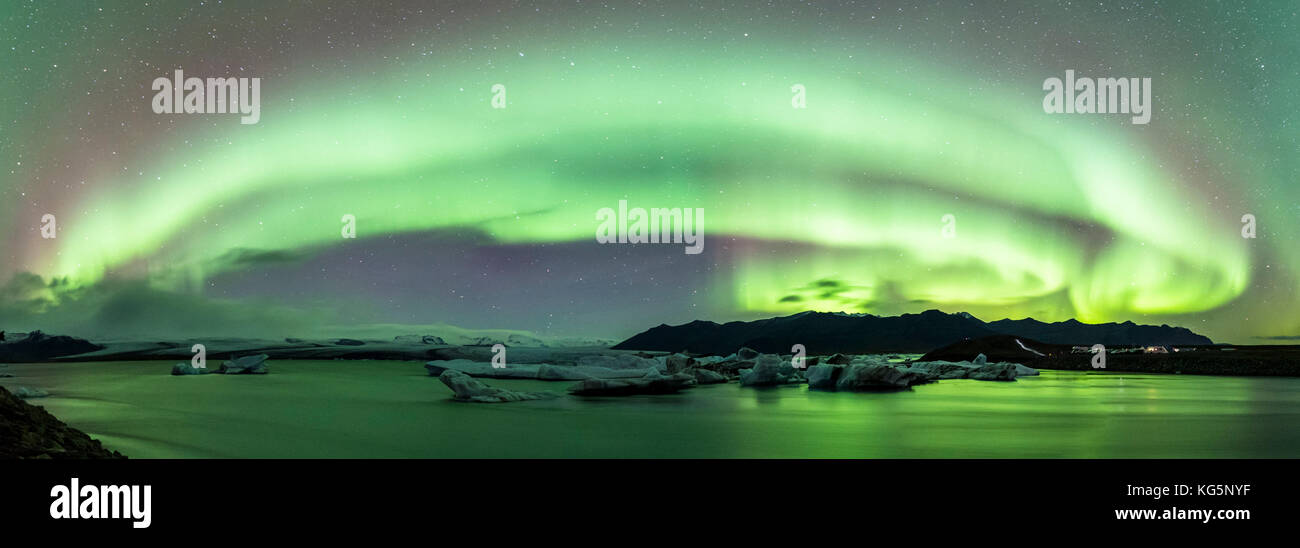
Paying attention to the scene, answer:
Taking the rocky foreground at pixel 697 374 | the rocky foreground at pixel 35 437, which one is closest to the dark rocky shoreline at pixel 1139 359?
the rocky foreground at pixel 697 374

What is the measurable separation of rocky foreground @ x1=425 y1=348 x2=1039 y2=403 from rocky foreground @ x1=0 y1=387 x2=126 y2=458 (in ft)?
41.1

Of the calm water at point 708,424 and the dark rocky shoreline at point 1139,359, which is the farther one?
the dark rocky shoreline at point 1139,359

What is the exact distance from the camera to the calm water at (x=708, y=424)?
15258 mm

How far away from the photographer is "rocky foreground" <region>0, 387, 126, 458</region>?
9367mm

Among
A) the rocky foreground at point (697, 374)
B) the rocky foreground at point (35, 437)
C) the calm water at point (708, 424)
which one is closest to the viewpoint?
the rocky foreground at point (35, 437)

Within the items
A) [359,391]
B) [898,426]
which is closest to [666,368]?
[359,391]

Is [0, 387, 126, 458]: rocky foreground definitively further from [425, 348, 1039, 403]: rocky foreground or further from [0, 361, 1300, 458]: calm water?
[425, 348, 1039, 403]: rocky foreground

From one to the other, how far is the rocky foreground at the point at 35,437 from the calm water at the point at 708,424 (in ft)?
14.5

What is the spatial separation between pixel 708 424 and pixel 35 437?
13099mm

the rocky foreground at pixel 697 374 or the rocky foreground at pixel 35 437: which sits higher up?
the rocky foreground at pixel 35 437

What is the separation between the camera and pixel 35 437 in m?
9.65

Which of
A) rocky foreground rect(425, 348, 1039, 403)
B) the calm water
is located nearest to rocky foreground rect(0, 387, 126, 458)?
the calm water

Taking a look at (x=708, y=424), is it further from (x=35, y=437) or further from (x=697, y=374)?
(x=697, y=374)

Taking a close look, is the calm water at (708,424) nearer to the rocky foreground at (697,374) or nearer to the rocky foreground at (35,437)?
the rocky foreground at (697,374)
